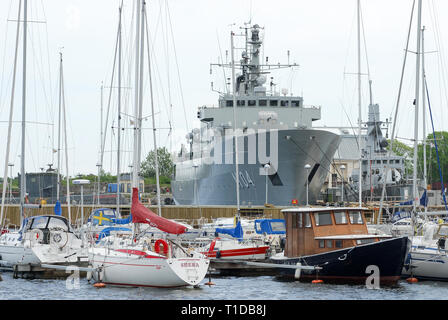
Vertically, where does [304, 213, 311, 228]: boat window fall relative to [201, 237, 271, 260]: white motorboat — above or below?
above

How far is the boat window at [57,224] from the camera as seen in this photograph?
31.3m

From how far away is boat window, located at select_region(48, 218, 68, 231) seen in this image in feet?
103

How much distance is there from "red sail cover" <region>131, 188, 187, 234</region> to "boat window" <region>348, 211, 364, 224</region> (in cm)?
641

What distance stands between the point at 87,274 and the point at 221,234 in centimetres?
856

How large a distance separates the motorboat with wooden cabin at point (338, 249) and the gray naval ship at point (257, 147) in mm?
18849

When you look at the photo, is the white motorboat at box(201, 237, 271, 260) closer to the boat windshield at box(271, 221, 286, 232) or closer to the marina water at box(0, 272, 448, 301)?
the marina water at box(0, 272, 448, 301)

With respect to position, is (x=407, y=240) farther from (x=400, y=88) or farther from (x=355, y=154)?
(x=355, y=154)

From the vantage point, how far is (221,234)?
35125mm

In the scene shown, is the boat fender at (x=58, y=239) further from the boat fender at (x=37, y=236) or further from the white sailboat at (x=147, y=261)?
the white sailboat at (x=147, y=261)

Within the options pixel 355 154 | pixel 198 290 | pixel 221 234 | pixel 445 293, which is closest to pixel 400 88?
pixel 221 234

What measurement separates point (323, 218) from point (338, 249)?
1654 millimetres

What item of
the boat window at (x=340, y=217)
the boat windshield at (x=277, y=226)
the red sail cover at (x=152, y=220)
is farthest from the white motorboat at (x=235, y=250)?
the red sail cover at (x=152, y=220)

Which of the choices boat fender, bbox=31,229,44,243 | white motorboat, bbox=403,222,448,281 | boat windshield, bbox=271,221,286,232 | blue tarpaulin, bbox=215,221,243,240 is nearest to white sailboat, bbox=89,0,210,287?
boat fender, bbox=31,229,44,243

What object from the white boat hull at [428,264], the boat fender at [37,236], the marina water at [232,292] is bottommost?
the marina water at [232,292]
